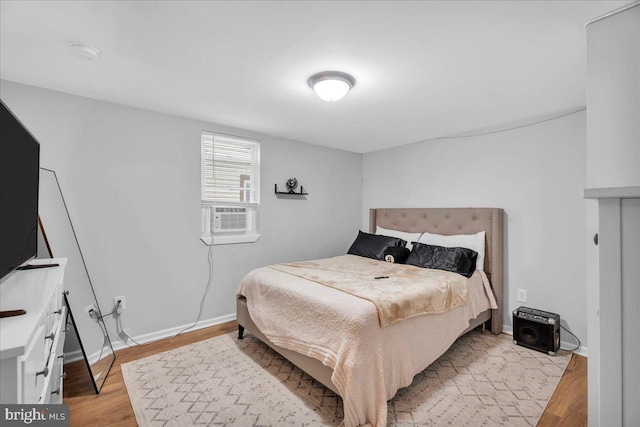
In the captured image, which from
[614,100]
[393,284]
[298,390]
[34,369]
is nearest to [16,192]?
[34,369]

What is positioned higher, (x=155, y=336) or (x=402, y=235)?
(x=402, y=235)

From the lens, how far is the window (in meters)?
3.21

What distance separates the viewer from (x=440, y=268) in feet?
9.63

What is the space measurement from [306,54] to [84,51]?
1.36m

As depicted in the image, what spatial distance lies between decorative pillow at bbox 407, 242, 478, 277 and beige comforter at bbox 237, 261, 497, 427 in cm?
42

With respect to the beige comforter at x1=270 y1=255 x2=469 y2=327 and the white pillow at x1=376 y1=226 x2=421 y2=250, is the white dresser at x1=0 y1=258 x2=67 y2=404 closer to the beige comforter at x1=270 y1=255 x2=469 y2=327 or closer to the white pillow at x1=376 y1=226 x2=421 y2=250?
the beige comforter at x1=270 y1=255 x2=469 y2=327

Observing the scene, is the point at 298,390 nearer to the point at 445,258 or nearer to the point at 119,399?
the point at 119,399

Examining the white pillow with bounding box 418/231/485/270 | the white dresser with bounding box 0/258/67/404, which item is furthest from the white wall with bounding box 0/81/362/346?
the white pillow with bounding box 418/231/485/270

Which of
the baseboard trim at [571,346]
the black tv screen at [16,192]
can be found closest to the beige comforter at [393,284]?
the baseboard trim at [571,346]

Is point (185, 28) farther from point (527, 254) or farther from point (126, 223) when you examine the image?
point (527, 254)

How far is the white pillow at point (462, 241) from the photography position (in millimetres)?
3066

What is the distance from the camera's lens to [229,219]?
3.35 metres

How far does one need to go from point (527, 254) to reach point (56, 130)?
14.9 feet

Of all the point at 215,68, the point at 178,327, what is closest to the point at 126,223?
the point at 178,327
